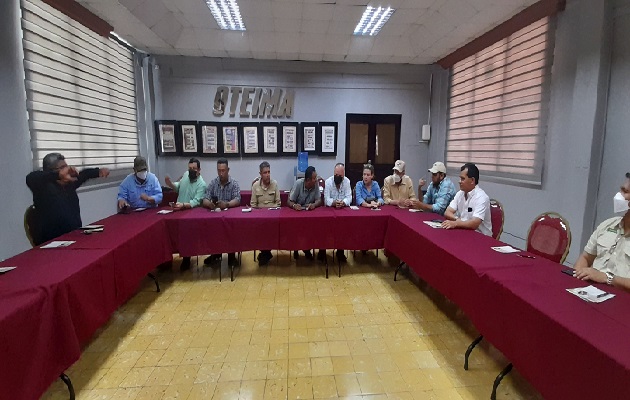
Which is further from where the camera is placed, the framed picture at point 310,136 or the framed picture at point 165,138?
the framed picture at point 310,136

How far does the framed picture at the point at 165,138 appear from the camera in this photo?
631 cm

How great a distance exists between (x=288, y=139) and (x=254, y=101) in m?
1.01

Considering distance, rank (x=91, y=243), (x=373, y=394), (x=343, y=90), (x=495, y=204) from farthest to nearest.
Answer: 1. (x=343, y=90)
2. (x=495, y=204)
3. (x=91, y=243)
4. (x=373, y=394)

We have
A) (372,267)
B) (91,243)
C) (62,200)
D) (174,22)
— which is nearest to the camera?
(91,243)

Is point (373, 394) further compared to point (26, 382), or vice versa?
point (373, 394)

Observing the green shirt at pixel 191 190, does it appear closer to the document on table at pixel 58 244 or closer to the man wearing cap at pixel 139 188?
the man wearing cap at pixel 139 188

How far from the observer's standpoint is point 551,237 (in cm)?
252

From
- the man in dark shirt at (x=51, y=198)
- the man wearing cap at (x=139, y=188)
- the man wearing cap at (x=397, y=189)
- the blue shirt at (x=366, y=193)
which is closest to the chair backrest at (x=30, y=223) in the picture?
the man in dark shirt at (x=51, y=198)

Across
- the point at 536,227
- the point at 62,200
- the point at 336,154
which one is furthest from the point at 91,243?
the point at 336,154

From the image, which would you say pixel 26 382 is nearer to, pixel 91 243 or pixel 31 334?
pixel 31 334

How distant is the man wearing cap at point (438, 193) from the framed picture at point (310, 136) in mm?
3035

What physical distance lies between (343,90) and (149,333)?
5616 millimetres

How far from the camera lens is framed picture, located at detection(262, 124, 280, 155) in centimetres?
655

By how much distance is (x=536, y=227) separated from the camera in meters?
2.68
